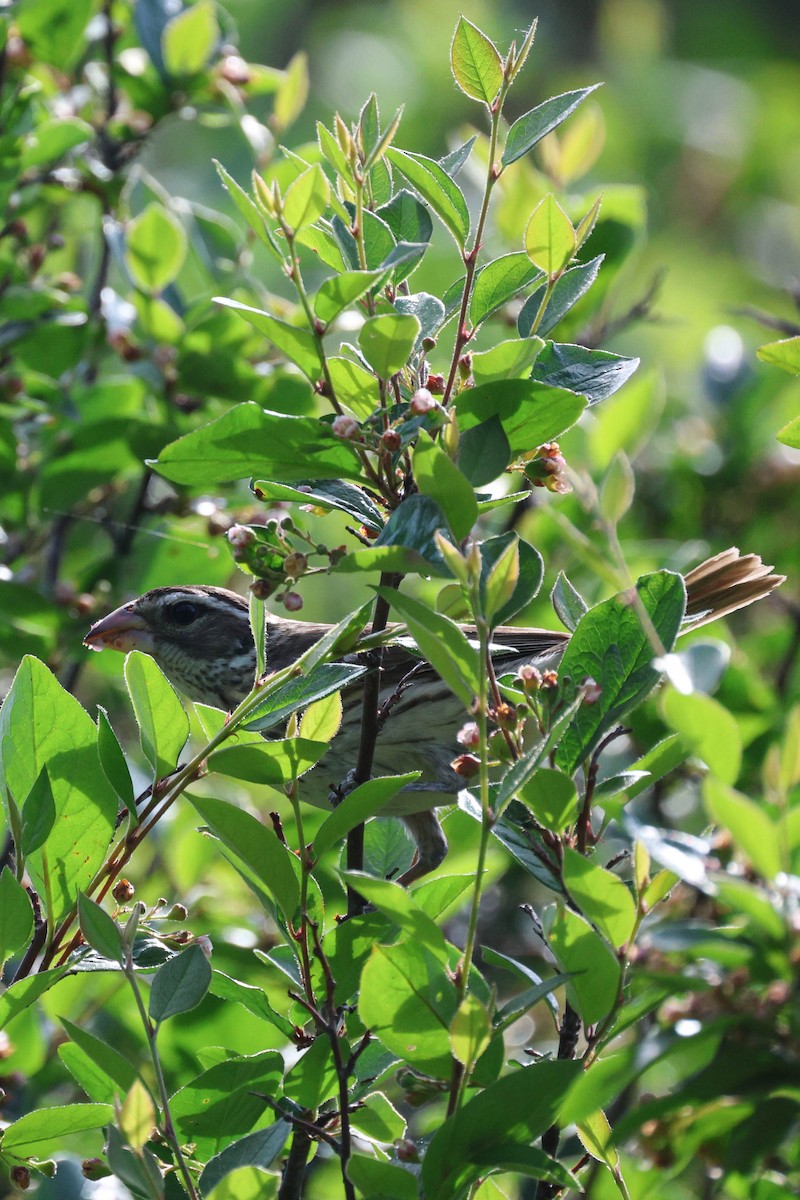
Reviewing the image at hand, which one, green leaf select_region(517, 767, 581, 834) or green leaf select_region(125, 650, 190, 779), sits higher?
green leaf select_region(517, 767, 581, 834)

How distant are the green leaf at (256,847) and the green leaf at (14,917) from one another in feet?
0.96

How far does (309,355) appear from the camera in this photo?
1.73 metres

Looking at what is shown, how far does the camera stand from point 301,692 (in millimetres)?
1719

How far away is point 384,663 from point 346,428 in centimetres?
155

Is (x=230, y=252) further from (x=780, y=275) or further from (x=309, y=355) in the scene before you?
(x=780, y=275)

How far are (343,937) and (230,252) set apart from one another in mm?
2154

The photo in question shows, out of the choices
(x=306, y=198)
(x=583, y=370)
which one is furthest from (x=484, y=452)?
Answer: (x=306, y=198)

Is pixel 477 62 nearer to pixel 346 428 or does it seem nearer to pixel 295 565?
pixel 346 428

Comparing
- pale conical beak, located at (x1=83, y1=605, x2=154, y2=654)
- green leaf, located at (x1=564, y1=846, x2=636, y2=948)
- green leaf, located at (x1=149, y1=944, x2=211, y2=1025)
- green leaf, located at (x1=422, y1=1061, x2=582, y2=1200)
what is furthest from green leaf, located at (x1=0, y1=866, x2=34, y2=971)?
pale conical beak, located at (x1=83, y1=605, x2=154, y2=654)

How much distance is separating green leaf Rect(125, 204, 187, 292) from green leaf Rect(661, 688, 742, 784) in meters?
2.36

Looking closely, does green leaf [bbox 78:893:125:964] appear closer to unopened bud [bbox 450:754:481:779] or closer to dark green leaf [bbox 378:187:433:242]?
unopened bud [bbox 450:754:481:779]

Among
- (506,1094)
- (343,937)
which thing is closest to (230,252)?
(343,937)

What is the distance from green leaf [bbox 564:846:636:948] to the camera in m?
1.48

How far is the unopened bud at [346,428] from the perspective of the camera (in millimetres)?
1634
